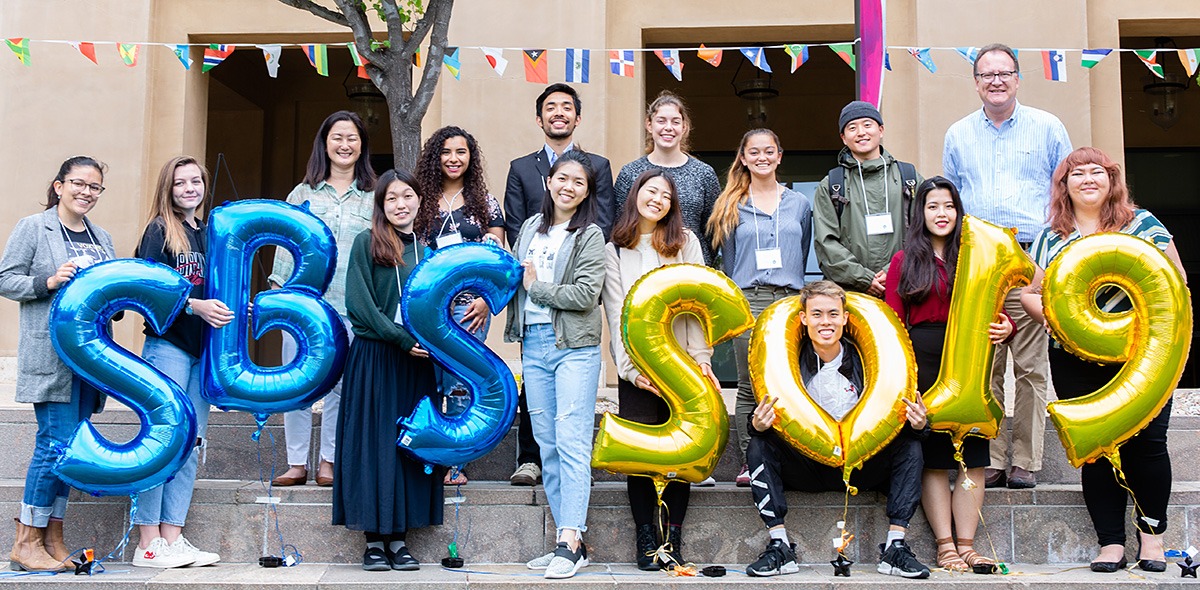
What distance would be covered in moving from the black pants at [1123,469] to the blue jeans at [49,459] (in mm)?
4536

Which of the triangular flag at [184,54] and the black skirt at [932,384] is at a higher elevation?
the triangular flag at [184,54]

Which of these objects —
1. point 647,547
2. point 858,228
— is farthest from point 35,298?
point 858,228

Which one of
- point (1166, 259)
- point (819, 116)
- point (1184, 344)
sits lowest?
point (1184, 344)

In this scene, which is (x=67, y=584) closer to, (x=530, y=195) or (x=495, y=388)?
(x=495, y=388)

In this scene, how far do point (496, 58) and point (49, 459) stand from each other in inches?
193

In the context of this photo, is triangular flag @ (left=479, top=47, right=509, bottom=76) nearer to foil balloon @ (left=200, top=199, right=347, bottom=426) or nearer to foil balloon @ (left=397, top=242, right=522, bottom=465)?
foil balloon @ (left=200, top=199, right=347, bottom=426)

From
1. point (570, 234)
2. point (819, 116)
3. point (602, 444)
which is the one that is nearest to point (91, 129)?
point (570, 234)

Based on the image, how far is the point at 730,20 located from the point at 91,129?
5.40m

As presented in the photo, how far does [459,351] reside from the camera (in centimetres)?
500

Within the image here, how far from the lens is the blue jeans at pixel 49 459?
5023 millimetres

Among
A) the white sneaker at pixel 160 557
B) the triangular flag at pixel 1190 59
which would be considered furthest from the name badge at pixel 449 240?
the triangular flag at pixel 1190 59

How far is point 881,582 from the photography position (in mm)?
4758

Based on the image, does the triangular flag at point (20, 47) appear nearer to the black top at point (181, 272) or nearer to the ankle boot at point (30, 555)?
the black top at point (181, 272)

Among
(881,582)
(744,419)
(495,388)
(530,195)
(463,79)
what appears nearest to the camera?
(881,582)
